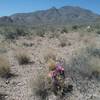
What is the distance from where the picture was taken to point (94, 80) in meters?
7.70

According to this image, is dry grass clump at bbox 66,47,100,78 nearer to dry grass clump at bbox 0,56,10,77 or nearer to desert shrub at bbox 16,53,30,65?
dry grass clump at bbox 0,56,10,77

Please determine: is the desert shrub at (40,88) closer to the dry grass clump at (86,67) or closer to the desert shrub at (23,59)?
the dry grass clump at (86,67)

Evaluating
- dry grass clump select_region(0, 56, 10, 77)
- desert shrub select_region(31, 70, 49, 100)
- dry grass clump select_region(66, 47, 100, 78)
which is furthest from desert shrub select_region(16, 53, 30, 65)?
desert shrub select_region(31, 70, 49, 100)

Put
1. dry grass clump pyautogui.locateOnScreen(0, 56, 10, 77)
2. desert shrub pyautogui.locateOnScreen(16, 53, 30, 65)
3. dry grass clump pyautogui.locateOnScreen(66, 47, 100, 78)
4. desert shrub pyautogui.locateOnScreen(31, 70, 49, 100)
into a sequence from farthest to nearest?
desert shrub pyautogui.locateOnScreen(16, 53, 30, 65) < dry grass clump pyautogui.locateOnScreen(0, 56, 10, 77) < dry grass clump pyautogui.locateOnScreen(66, 47, 100, 78) < desert shrub pyautogui.locateOnScreen(31, 70, 49, 100)

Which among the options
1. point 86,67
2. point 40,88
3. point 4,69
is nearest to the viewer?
point 40,88

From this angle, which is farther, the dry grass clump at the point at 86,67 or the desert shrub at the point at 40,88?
the dry grass clump at the point at 86,67

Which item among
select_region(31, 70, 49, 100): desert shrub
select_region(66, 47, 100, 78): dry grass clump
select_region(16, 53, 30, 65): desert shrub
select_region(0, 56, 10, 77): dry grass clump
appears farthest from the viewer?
select_region(16, 53, 30, 65): desert shrub

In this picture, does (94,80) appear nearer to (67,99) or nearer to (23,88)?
(67,99)

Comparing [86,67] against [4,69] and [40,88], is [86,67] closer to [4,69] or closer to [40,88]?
[40,88]

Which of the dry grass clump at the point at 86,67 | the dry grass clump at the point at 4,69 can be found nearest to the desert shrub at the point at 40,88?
the dry grass clump at the point at 86,67

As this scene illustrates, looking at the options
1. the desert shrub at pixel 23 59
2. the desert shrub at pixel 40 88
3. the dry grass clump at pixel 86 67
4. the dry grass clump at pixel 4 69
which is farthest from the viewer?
the desert shrub at pixel 23 59

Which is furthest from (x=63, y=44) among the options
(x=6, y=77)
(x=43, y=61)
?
(x=6, y=77)

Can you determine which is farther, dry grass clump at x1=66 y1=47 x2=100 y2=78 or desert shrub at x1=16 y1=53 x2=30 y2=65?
desert shrub at x1=16 y1=53 x2=30 y2=65

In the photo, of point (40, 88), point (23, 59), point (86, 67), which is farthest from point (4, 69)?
point (86, 67)
